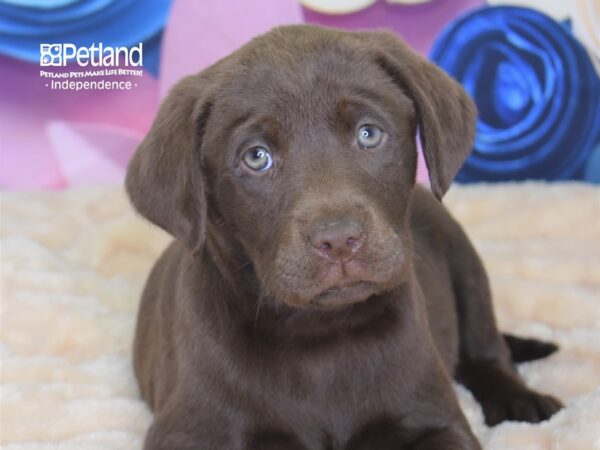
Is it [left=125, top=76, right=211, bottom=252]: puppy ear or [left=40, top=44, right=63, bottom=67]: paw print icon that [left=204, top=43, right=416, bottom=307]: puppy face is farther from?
[left=40, top=44, right=63, bottom=67]: paw print icon

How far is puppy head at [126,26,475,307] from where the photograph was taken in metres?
2.33

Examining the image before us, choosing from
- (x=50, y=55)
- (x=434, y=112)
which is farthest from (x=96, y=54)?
(x=434, y=112)

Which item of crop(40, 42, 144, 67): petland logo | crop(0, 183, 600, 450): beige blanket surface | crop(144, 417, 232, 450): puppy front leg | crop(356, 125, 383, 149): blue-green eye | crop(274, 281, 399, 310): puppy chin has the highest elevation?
crop(356, 125, 383, 149): blue-green eye

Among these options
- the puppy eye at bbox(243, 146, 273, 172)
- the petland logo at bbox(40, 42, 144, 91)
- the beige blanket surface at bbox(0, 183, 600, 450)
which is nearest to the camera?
the puppy eye at bbox(243, 146, 273, 172)

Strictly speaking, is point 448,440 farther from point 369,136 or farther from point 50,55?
point 50,55

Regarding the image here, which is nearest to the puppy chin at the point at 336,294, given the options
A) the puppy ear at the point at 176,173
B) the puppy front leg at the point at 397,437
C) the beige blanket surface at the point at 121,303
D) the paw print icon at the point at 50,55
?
the puppy ear at the point at 176,173

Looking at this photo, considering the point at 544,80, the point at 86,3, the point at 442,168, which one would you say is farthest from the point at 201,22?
the point at 442,168

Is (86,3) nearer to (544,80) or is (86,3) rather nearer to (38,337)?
(38,337)

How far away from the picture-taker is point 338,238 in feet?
7.33

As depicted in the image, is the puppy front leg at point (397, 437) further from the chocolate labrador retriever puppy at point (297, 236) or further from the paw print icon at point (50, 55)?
the paw print icon at point (50, 55)

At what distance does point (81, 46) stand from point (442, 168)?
328cm

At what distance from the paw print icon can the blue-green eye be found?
10.9 ft

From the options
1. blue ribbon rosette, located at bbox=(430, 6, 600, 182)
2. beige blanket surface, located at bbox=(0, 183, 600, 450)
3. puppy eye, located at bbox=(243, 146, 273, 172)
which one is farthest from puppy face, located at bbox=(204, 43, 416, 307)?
blue ribbon rosette, located at bbox=(430, 6, 600, 182)

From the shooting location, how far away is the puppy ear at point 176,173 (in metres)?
2.55
